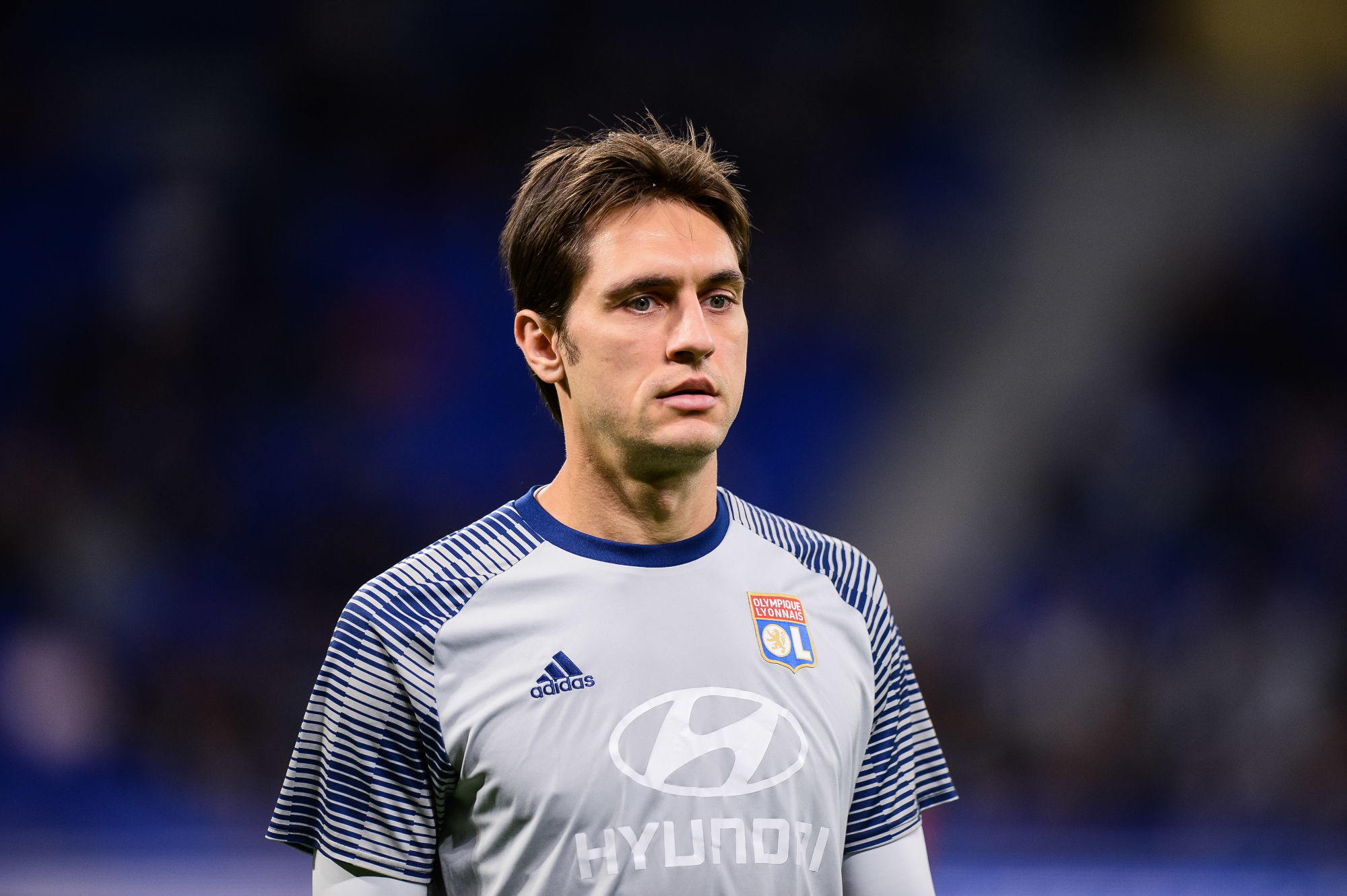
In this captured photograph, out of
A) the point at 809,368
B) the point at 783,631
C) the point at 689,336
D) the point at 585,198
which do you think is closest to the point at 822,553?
the point at 783,631

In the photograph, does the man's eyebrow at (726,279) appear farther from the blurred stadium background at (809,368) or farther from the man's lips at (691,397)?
the blurred stadium background at (809,368)

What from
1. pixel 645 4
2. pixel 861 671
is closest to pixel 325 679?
pixel 861 671

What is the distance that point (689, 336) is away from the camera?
174 cm

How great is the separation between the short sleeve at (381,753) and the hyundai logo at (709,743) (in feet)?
0.90

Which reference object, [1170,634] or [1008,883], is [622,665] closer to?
[1008,883]

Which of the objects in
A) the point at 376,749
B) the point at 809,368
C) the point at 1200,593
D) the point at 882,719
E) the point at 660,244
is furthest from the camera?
the point at 809,368

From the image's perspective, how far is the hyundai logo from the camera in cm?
166

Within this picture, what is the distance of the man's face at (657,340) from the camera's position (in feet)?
5.73

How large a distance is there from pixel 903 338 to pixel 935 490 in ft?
2.29

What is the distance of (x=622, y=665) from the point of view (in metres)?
1.72

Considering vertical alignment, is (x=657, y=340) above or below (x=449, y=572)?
above

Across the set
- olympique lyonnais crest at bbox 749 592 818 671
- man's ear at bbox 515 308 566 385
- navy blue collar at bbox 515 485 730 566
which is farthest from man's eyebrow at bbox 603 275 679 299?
olympique lyonnais crest at bbox 749 592 818 671

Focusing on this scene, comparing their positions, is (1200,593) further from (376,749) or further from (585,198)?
(376,749)

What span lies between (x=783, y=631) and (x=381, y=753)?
614 mm
